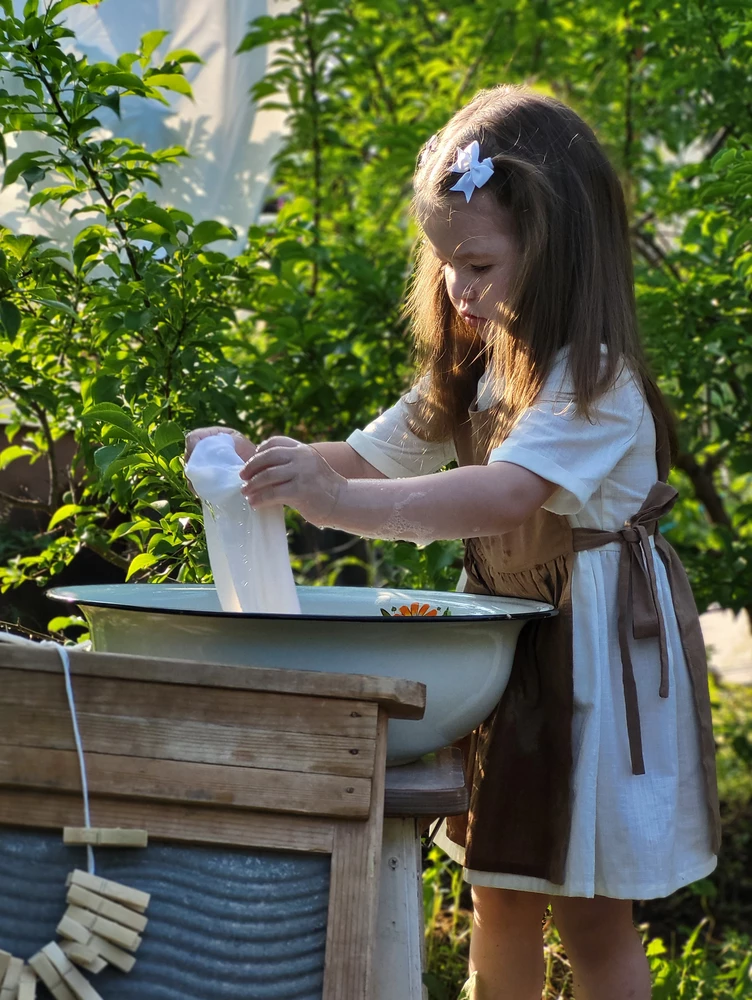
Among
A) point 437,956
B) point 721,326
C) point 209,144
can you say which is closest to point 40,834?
point 437,956

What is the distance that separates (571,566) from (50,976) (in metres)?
0.83

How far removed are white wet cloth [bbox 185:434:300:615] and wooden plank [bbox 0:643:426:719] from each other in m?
0.29

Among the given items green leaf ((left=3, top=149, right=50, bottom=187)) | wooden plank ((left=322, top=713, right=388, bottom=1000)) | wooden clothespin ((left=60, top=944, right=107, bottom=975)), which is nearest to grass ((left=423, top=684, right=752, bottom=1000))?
wooden plank ((left=322, top=713, right=388, bottom=1000))

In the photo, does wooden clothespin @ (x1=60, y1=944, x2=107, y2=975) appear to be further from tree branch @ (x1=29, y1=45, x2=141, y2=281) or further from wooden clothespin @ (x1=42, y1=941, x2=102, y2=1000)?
tree branch @ (x1=29, y1=45, x2=141, y2=281)

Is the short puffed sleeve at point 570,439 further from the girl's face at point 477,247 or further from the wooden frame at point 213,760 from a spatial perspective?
the wooden frame at point 213,760

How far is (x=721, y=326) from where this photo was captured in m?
2.19

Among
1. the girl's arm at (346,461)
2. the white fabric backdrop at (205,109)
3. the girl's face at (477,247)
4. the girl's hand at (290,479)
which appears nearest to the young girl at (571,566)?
the girl's face at (477,247)

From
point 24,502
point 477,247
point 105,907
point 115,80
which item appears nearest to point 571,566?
point 477,247

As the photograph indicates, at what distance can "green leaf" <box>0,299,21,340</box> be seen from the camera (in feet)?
5.10

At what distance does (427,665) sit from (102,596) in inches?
15.5

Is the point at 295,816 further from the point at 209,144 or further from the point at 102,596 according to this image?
the point at 209,144

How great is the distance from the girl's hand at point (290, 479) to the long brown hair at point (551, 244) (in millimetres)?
325

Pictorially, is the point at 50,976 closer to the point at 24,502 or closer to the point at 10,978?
the point at 10,978

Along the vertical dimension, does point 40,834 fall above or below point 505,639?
below
